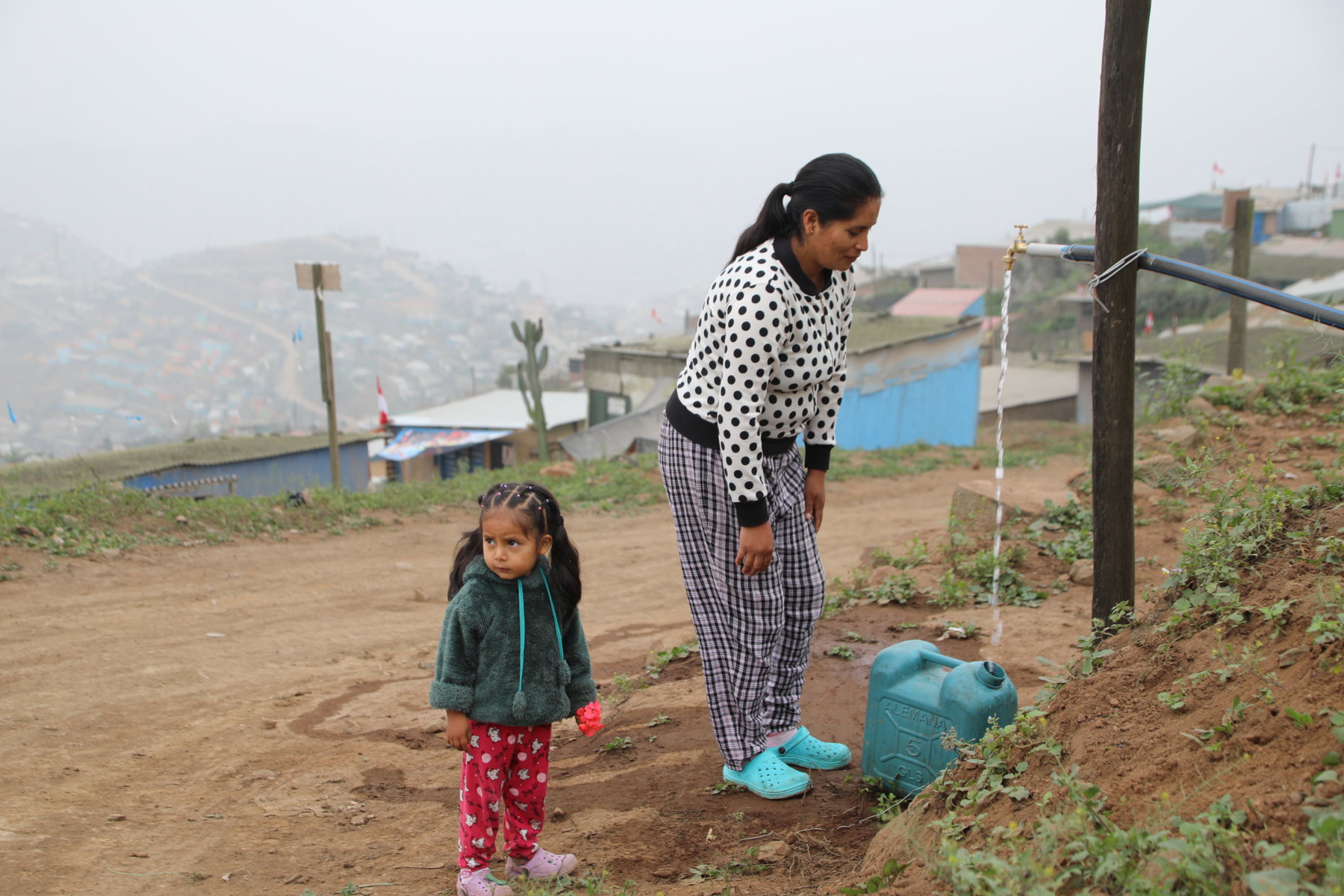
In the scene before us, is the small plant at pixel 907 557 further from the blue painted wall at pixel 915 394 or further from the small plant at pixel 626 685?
the blue painted wall at pixel 915 394

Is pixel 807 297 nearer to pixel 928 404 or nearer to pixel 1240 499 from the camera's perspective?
pixel 1240 499

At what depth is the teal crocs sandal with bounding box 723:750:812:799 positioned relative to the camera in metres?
2.86

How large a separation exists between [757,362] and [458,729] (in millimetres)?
1270

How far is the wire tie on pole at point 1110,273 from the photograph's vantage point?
114 inches

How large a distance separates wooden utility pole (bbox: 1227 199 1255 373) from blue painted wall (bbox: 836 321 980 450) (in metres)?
6.32

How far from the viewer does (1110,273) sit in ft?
9.65

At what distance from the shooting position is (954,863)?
1823mm

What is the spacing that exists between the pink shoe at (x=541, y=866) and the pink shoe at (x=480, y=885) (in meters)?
0.06

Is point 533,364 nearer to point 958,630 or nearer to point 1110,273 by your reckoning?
point 958,630

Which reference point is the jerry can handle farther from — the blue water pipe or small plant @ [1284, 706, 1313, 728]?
the blue water pipe

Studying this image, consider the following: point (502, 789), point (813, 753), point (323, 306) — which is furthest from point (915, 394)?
point (502, 789)

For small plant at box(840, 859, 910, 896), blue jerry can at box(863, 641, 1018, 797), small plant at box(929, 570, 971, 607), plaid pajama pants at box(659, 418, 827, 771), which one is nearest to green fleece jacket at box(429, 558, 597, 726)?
plaid pajama pants at box(659, 418, 827, 771)

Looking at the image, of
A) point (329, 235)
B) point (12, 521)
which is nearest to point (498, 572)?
point (12, 521)

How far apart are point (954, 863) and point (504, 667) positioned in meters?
1.21
